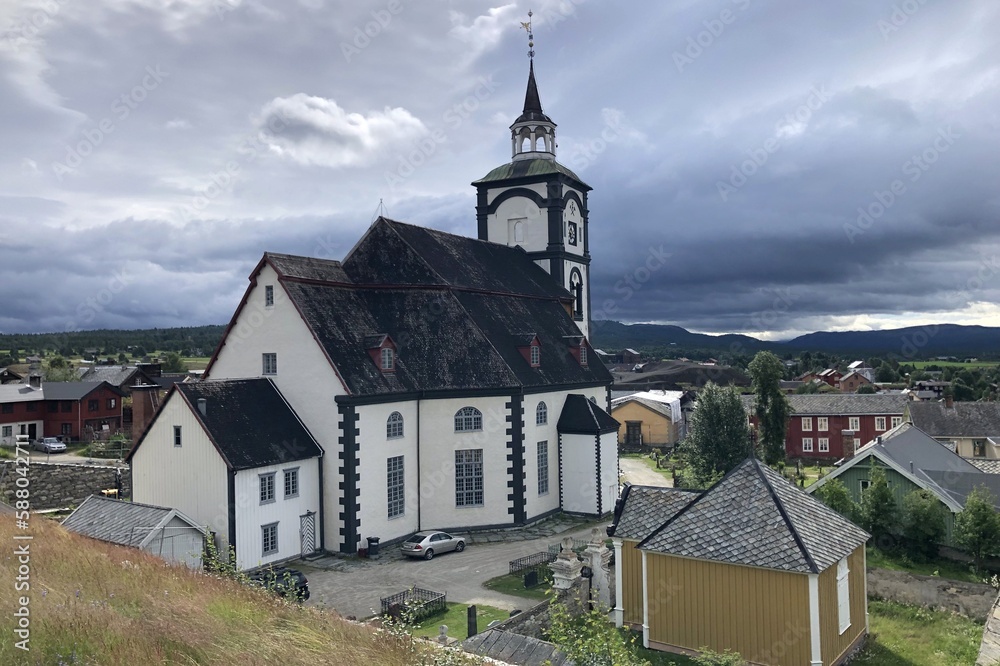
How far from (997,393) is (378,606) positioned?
100804mm

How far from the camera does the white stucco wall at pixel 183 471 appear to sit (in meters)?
24.9

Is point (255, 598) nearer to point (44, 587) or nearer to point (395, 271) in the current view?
point (44, 587)

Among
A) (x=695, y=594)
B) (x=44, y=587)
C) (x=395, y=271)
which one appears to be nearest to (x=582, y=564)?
(x=695, y=594)

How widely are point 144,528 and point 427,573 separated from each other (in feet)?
31.6

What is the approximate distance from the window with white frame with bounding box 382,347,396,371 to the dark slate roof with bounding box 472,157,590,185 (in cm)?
1931

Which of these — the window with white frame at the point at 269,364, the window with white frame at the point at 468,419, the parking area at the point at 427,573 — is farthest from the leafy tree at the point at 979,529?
the window with white frame at the point at 269,364

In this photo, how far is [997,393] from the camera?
94.6m

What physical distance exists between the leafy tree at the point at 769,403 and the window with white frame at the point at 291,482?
33.3 m

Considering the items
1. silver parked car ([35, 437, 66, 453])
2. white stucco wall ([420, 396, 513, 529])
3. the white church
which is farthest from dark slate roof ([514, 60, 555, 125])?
silver parked car ([35, 437, 66, 453])

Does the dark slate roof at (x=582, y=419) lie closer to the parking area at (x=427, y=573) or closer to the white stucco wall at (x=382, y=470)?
the parking area at (x=427, y=573)

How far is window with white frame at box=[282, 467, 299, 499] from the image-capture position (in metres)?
27.1

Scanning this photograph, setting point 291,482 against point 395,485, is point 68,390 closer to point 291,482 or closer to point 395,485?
point 291,482

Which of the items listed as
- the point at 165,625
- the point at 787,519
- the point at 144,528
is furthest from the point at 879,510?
the point at 165,625

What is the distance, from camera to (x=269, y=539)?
2611 centimetres
